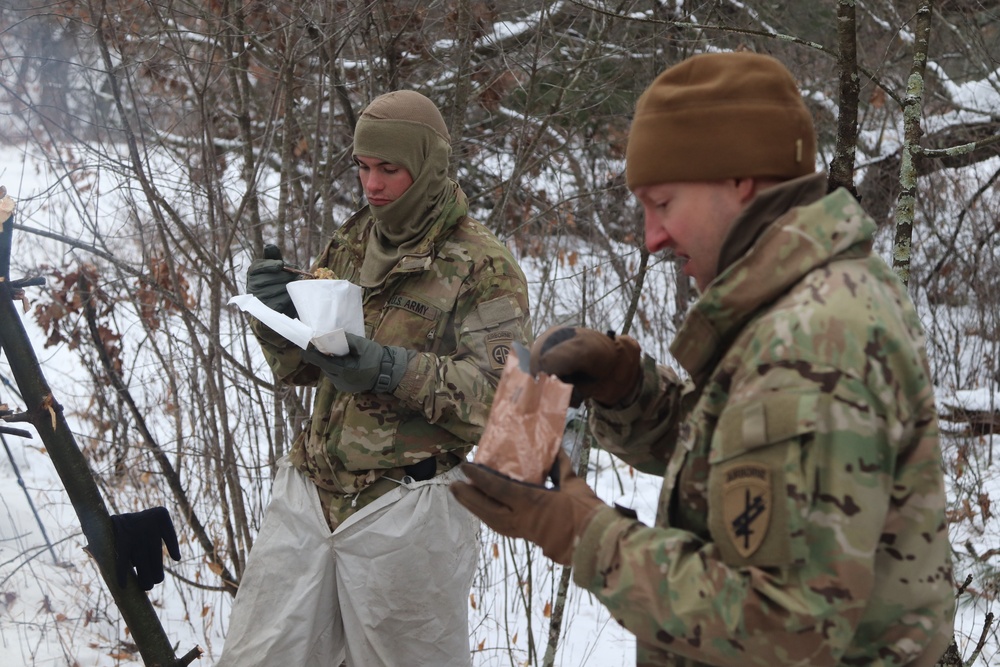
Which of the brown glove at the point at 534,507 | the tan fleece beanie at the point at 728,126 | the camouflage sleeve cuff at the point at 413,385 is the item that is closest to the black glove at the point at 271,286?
the camouflage sleeve cuff at the point at 413,385

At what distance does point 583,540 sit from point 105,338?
450 cm

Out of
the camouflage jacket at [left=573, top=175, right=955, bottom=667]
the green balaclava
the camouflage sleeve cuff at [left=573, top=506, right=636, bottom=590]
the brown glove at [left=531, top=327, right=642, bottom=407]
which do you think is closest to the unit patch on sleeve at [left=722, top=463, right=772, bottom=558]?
the camouflage jacket at [left=573, top=175, right=955, bottom=667]

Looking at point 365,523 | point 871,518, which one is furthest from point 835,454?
point 365,523

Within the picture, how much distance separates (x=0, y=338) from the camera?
2051mm

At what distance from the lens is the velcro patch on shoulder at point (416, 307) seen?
2.69 metres

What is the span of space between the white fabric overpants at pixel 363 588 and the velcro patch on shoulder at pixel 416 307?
47cm

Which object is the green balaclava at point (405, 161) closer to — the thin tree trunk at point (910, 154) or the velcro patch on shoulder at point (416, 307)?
the velcro patch on shoulder at point (416, 307)

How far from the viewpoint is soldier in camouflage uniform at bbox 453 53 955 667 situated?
120 centimetres

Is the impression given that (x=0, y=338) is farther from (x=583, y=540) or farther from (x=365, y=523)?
(x=583, y=540)

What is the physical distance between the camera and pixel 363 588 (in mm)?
2635

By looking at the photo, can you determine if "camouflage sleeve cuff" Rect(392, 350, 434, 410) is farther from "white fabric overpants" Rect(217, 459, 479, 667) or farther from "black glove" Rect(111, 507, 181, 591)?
"black glove" Rect(111, 507, 181, 591)

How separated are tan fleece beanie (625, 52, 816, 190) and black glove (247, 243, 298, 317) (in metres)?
1.51

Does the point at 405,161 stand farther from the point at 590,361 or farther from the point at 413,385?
the point at 590,361

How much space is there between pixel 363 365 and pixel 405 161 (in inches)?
24.8
